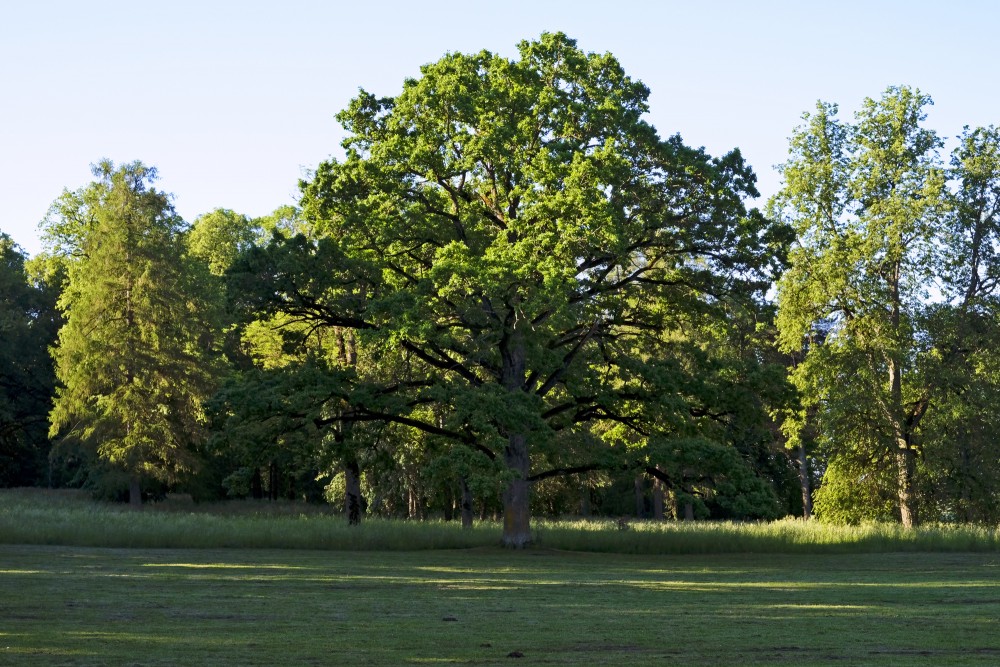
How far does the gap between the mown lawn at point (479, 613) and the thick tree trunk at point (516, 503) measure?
7.25m

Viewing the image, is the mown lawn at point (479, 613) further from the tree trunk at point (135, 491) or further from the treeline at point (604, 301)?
the tree trunk at point (135, 491)

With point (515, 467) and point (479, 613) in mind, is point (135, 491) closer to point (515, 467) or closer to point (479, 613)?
point (515, 467)

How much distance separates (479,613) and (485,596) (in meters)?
3.25

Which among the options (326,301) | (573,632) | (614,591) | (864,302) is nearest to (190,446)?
(326,301)

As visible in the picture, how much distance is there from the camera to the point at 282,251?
123 ft

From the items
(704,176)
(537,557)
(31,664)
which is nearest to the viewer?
(31,664)

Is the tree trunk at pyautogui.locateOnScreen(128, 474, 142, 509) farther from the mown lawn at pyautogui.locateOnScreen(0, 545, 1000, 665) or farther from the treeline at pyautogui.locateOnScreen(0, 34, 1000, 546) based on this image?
the mown lawn at pyautogui.locateOnScreen(0, 545, 1000, 665)

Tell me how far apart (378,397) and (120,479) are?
105 ft

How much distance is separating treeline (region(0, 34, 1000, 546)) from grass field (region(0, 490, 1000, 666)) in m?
2.52

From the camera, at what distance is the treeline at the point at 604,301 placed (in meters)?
35.8

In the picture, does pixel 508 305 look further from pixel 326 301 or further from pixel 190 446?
pixel 190 446

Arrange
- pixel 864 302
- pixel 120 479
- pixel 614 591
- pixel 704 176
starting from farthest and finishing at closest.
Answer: pixel 120 479 < pixel 864 302 < pixel 704 176 < pixel 614 591

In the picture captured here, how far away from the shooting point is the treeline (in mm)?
35781

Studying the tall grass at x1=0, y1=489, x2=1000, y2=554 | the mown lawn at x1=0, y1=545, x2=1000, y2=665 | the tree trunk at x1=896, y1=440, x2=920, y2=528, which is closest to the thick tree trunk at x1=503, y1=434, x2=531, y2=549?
the tall grass at x1=0, y1=489, x2=1000, y2=554
